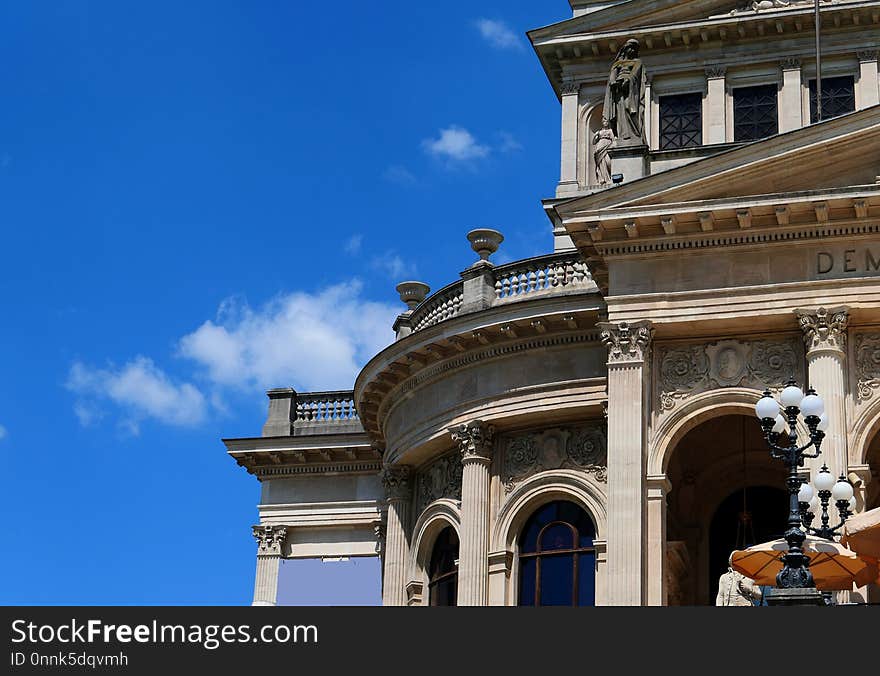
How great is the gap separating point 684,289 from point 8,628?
1710 cm

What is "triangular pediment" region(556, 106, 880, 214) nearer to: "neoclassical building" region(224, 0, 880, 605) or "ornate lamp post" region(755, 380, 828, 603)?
"neoclassical building" region(224, 0, 880, 605)

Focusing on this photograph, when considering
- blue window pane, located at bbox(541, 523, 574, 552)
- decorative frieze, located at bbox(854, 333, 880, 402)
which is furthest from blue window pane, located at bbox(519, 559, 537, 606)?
decorative frieze, located at bbox(854, 333, 880, 402)

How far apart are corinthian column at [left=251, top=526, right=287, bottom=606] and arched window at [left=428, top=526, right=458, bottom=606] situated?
6.37 meters

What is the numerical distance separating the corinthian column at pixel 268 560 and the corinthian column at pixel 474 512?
27.1 feet

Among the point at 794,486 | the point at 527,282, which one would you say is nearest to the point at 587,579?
the point at 527,282

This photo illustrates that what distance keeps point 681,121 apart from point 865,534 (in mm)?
21333

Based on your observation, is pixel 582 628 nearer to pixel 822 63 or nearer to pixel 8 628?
pixel 8 628

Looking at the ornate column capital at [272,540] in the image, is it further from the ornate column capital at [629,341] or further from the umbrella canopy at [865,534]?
the umbrella canopy at [865,534]

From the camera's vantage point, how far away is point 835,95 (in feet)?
138

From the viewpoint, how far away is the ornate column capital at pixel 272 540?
41.9 m

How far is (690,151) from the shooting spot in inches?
1398

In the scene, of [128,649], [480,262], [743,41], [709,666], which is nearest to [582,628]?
[709,666]

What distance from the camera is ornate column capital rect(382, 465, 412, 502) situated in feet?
122

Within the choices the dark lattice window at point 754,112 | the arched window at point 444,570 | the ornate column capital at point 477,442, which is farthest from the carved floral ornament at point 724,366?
the dark lattice window at point 754,112
